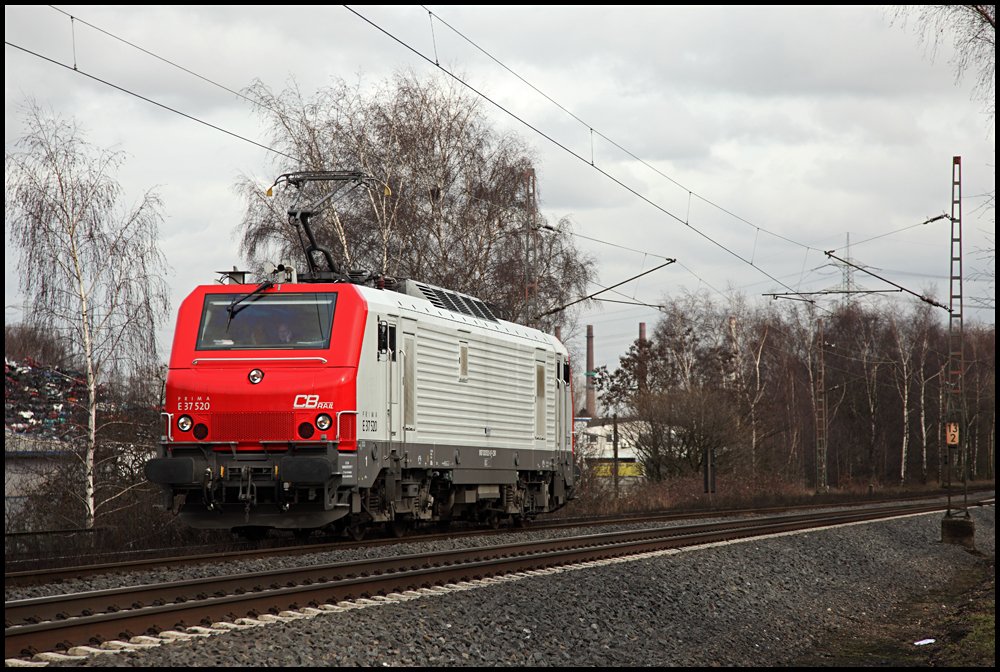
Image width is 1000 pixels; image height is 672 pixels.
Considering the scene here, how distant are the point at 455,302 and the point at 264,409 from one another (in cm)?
537

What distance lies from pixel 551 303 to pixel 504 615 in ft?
78.5

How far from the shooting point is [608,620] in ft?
37.0

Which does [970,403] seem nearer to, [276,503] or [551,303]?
[551,303]

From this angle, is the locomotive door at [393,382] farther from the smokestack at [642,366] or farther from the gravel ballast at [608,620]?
the smokestack at [642,366]

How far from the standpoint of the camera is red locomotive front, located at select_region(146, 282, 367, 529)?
1491 cm

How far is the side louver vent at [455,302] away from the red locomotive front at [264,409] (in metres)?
3.12

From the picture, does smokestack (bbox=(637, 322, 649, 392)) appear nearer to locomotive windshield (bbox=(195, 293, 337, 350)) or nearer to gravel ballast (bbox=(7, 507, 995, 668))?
gravel ballast (bbox=(7, 507, 995, 668))

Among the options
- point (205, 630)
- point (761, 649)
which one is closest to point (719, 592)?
point (761, 649)

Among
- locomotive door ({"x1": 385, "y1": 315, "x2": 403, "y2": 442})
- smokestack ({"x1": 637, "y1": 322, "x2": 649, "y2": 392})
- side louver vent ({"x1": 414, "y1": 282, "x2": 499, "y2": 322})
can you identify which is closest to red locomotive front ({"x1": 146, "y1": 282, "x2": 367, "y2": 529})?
locomotive door ({"x1": 385, "y1": 315, "x2": 403, "y2": 442})

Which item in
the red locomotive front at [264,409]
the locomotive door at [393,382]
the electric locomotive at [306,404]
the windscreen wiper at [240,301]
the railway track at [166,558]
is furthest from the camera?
the locomotive door at [393,382]

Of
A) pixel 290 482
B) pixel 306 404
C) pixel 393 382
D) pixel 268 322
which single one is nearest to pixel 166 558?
pixel 290 482

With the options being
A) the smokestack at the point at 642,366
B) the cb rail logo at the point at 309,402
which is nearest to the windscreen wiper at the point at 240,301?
the cb rail logo at the point at 309,402

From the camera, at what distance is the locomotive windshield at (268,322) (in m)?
15.6

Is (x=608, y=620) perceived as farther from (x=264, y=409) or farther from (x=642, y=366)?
(x=642, y=366)
